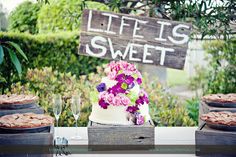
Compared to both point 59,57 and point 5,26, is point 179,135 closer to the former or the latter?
point 59,57

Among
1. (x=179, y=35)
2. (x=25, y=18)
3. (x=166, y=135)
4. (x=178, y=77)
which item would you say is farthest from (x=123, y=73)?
(x=178, y=77)

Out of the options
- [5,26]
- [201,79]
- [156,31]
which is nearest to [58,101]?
[156,31]

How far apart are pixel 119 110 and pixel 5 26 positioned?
247 cm

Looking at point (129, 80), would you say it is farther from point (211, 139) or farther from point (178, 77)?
point (178, 77)

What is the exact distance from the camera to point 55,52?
4.62m

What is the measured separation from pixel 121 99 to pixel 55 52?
2185 millimetres

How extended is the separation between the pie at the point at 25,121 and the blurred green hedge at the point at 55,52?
7.09 feet

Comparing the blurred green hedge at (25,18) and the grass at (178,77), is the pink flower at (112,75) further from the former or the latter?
the grass at (178,77)

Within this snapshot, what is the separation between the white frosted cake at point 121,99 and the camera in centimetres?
255

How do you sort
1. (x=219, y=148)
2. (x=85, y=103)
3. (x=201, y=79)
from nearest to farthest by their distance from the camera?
1. (x=219, y=148)
2. (x=85, y=103)
3. (x=201, y=79)

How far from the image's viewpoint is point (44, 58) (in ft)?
15.1

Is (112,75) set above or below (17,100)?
above

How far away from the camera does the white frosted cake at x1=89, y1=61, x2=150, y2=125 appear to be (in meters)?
2.55

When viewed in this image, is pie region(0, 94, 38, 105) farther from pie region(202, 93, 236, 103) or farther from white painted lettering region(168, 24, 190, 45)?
white painted lettering region(168, 24, 190, 45)
